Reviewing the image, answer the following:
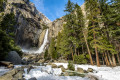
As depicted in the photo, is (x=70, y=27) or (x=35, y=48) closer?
(x=70, y=27)

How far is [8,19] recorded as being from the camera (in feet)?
47.1

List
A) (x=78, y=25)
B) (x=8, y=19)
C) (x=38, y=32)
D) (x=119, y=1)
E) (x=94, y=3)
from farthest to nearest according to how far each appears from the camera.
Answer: (x=38, y=32) → (x=78, y=25) → (x=8, y=19) → (x=94, y=3) → (x=119, y=1)

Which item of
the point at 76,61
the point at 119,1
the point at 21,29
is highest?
the point at 21,29

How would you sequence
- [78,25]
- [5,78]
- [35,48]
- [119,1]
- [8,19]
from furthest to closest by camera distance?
[35,48]
[78,25]
[8,19]
[119,1]
[5,78]

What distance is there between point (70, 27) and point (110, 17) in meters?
9.18

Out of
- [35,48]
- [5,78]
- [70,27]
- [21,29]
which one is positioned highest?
[21,29]

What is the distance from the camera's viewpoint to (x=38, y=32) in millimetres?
61062

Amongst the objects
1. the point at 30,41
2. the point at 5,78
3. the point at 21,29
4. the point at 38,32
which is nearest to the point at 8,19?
the point at 5,78

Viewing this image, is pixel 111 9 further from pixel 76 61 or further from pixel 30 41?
pixel 30 41

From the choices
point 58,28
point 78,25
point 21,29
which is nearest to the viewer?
point 78,25

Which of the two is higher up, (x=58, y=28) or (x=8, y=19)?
(x=58, y=28)

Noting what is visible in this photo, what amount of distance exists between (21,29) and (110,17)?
171 ft

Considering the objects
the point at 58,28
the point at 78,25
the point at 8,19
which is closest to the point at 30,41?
the point at 58,28

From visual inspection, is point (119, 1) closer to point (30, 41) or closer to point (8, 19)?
point (8, 19)
